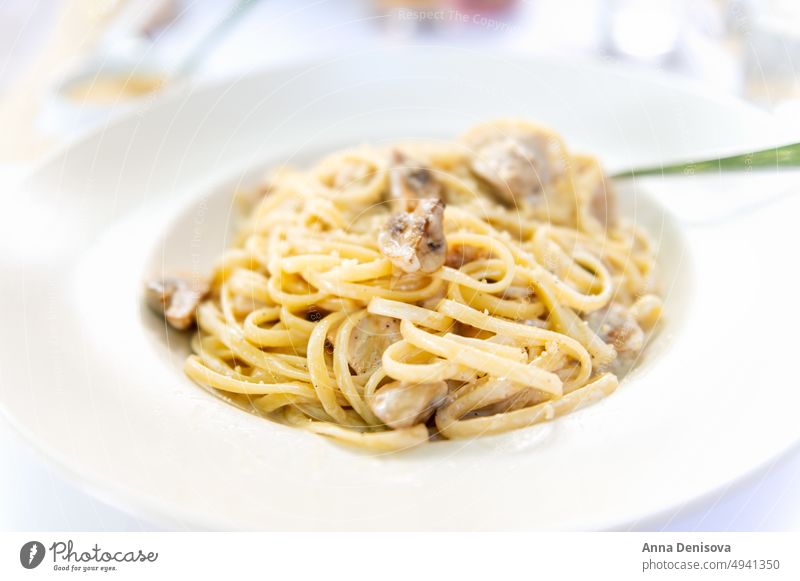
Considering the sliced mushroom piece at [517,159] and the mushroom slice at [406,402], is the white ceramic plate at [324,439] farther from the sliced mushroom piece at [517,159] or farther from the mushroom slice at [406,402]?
the sliced mushroom piece at [517,159]

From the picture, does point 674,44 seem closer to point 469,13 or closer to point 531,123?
point 469,13

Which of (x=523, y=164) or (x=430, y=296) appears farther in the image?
(x=523, y=164)

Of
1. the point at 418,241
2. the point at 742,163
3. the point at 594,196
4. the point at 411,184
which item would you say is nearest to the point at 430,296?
the point at 418,241

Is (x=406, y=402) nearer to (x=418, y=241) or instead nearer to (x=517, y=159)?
(x=418, y=241)

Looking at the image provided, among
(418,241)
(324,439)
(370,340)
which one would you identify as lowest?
(324,439)

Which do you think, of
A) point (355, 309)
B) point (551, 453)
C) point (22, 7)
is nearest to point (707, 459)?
point (551, 453)

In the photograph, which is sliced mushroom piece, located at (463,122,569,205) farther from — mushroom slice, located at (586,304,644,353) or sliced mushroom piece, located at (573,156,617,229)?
mushroom slice, located at (586,304,644,353)
